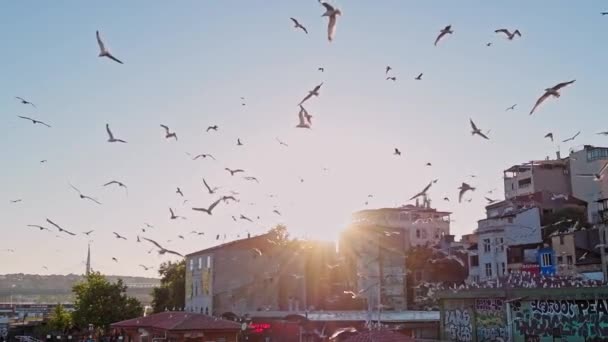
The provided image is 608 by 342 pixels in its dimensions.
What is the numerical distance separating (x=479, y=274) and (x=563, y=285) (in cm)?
4565

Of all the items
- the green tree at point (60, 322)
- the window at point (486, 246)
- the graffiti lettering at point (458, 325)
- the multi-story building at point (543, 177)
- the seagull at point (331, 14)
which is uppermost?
the multi-story building at point (543, 177)

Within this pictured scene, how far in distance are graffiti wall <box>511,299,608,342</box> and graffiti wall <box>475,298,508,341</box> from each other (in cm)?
85

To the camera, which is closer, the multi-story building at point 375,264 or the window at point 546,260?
the window at point 546,260

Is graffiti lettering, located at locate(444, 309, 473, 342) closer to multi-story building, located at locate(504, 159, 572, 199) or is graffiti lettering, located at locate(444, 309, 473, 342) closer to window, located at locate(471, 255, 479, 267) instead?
window, located at locate(471, 255, 479, 267)

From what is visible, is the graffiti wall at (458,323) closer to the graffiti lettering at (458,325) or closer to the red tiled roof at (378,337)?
the graffiti lettering at (458,325)

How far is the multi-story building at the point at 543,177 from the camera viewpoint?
89.1m

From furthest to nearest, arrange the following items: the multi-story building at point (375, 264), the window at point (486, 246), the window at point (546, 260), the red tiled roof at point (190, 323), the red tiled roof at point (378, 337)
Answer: the multi-story building at point (375, 264) < the window at point (486, 246) < the window at point (546, 260) < the red tiled roof at point (190, 323) < the red tiled roof at point (378, 337)

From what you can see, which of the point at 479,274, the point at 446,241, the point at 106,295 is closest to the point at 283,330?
the point at 106,295

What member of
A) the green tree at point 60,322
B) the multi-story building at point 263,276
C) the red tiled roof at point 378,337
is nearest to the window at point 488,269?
the multi-story building at point 263,276

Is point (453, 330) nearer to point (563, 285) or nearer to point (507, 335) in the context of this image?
point (507, 335)

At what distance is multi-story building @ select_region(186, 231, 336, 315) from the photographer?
65.2m

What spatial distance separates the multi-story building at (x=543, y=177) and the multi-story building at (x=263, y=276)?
37.8 metres

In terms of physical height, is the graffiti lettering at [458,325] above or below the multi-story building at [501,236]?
below

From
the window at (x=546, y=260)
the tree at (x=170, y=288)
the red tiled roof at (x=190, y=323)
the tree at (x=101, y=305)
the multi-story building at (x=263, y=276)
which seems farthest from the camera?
the tree at (x=170, y=288)
